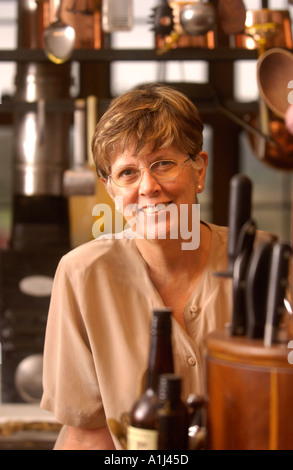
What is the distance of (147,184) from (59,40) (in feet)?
3.72

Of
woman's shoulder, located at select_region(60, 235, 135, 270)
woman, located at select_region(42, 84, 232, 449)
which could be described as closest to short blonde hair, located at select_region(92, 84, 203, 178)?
woman, located at select_region(42, 84, 232, 449)

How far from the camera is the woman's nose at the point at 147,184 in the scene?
0.91 m

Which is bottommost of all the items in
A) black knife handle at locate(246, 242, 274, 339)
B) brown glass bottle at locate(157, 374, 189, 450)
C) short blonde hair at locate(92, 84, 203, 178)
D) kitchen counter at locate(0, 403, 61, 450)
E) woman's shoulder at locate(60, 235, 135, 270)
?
kitchen counter at locate(0, 403, 61, 450)

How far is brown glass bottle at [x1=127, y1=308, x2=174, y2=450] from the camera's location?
0.61 meters

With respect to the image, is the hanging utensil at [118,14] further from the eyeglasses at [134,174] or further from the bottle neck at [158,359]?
the bottle neck at [158,359]

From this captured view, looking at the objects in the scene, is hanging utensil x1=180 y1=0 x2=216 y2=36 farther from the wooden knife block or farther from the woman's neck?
the wooden knife block

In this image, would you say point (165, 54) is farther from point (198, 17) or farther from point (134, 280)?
point (134, 280)

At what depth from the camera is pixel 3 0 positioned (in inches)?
108

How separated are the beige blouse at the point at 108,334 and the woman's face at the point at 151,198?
6 cm

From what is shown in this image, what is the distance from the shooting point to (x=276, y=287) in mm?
591

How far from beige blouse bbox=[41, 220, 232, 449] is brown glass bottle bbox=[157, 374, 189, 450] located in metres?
0.27

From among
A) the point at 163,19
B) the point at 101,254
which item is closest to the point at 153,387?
the point at 101,254

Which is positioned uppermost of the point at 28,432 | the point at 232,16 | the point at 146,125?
the point at 232,16

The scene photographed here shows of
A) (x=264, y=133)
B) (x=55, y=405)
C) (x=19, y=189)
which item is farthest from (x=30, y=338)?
(x=55, y=405)
